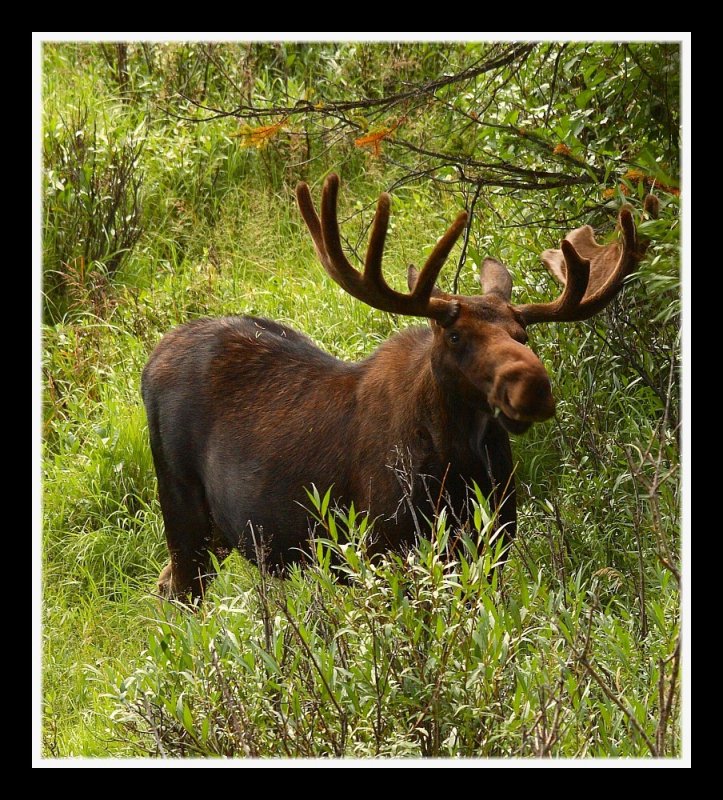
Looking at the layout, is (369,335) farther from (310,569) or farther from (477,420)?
(310,569)

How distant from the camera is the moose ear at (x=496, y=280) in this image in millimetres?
4719

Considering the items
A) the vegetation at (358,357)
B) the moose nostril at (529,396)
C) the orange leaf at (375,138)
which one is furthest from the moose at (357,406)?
the orange leaf at (375,138)

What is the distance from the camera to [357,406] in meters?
4.94

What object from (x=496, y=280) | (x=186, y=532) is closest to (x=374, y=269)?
(x=496, y=280)

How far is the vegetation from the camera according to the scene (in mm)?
3561

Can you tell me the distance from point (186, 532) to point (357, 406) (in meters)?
1.10

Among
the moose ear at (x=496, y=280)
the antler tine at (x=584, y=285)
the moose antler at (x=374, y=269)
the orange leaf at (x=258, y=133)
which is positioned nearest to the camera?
the moose antler at (x=374, y=269)

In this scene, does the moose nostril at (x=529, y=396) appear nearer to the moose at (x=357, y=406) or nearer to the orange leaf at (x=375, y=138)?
the moose at (x=357, y=406)

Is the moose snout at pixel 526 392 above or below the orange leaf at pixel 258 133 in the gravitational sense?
below

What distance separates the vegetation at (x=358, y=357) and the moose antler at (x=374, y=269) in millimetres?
636

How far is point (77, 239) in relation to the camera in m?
8.23

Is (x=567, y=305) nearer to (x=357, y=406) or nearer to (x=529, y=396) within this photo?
(x=529, y=396)

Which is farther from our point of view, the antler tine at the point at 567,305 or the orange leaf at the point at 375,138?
the orange leaf at the point at 375,138

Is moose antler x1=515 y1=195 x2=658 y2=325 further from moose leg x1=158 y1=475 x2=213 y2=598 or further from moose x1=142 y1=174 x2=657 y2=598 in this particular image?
moose leg x1=158 y1=475 x2=213 y2=598
